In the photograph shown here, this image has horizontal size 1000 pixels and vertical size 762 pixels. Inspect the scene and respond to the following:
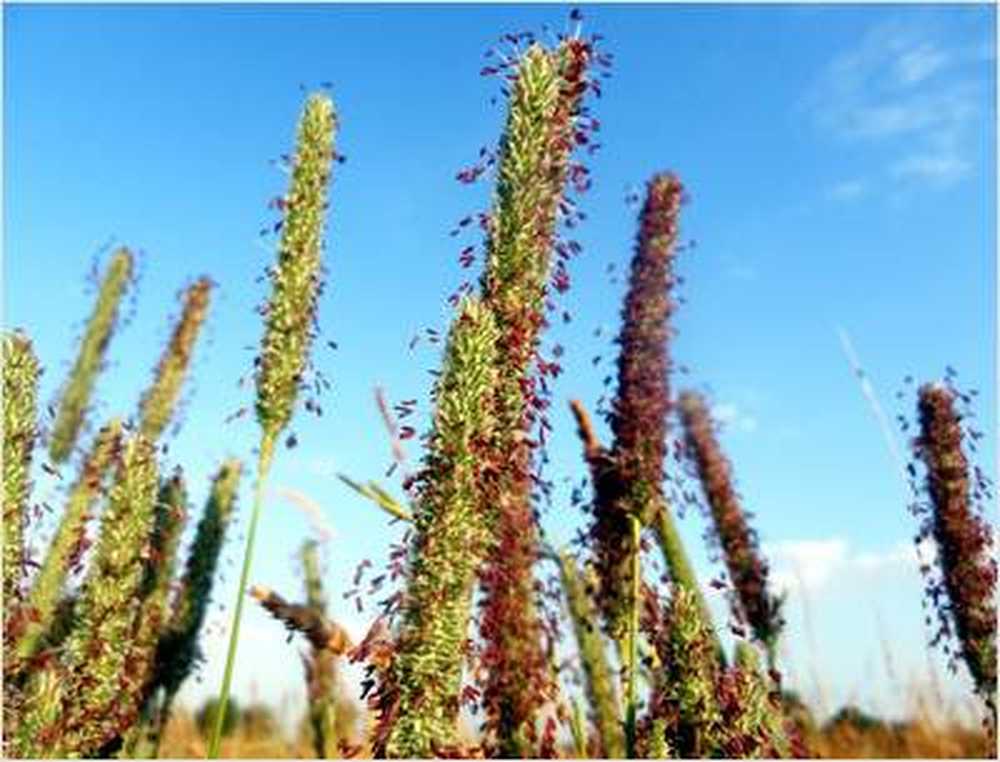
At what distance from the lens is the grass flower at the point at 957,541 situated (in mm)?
8062

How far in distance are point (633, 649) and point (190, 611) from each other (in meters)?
4.66

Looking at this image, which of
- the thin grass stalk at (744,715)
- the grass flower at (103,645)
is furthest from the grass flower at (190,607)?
the thin grass stalk at (744,715)

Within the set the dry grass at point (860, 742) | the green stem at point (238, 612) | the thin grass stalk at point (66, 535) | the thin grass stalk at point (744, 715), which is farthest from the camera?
the dry grass at point (860, 742)

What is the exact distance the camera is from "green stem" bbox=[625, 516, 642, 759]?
500cm

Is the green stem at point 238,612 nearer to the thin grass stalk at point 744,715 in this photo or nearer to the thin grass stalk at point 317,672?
the thin grass stalk at point 744,715

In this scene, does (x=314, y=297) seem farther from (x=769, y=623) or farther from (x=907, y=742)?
(x=907, y=742)

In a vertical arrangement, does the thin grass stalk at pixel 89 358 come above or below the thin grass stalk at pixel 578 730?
above

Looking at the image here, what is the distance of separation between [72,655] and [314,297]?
80.3 inches

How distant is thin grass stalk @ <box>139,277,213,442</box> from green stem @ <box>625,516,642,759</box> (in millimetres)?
5588

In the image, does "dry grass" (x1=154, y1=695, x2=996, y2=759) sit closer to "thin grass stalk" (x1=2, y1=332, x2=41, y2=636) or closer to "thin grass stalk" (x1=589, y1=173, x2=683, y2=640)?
"thin grass stalk" (x1=589, y1=173, x2=683, y2=640)

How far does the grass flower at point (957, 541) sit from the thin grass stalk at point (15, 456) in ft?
18.6

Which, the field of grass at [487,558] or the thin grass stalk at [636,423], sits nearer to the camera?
the field of grass at [487,558]

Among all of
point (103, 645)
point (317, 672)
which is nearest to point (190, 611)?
point (317, 672)

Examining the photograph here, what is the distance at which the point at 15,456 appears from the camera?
514 centimetres
